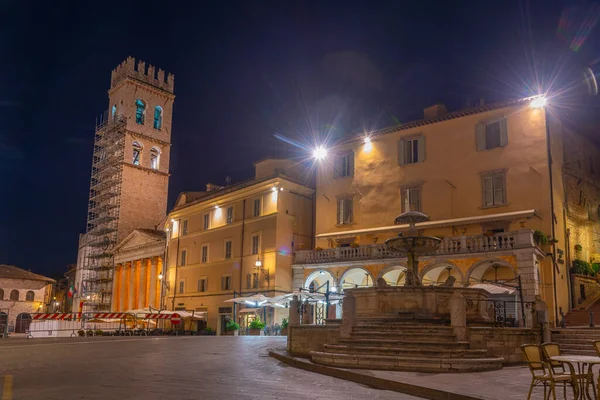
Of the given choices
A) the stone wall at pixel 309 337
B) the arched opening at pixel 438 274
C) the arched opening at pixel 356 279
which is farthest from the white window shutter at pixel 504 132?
the stone wall at pixel 309 337

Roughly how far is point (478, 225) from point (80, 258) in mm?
56287

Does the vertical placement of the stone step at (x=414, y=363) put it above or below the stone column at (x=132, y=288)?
below

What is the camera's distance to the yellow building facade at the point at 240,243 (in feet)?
133

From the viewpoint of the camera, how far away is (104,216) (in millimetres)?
65375

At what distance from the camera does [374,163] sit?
123 feet

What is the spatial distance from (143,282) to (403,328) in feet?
149

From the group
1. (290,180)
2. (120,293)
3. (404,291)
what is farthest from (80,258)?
(404,291)

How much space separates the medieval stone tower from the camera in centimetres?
6450

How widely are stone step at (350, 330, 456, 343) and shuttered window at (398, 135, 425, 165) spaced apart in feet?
68.2

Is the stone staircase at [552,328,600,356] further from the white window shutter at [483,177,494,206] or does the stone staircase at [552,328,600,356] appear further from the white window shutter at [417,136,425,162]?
the white window shutter at [417,136,425,162]

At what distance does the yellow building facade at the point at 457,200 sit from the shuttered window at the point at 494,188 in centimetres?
5

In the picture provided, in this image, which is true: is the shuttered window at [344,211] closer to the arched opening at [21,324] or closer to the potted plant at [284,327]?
the potted plant at [284,327]

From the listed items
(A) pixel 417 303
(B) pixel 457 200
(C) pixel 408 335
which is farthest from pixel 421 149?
(C) pixel 408 335

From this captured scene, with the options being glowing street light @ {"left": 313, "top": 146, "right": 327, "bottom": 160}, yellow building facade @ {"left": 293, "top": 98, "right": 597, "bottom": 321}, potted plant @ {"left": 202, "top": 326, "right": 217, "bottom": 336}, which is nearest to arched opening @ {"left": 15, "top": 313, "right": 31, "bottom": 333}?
potted plant @ {"left": 202, "top": 326, "right": 217, "bottom": 336}
